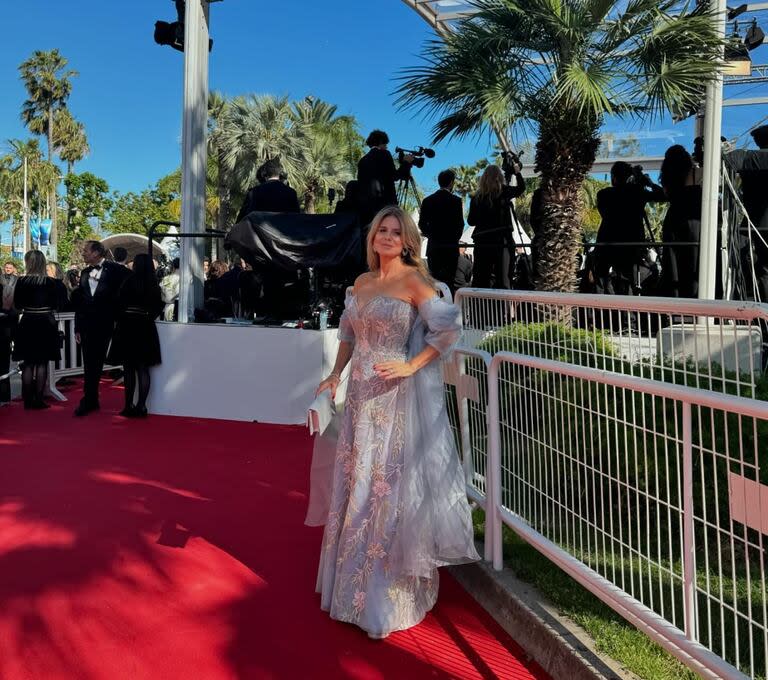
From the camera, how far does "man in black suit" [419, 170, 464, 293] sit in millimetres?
8664

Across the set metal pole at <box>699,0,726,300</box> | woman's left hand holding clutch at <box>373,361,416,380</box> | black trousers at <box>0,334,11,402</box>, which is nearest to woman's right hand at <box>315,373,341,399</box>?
woman's left hand holding clutch at <box>373,361,416,380</box>

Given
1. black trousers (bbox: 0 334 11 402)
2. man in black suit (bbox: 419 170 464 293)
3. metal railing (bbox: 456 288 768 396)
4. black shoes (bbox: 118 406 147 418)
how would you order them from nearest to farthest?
metal railing (bbox: 456 288 768 396)
black shoes (bbox: 118 406 147 418)
man in black suit (bbox: 419 170 464 293)
black trousers (bbox: 0 334 11 402)

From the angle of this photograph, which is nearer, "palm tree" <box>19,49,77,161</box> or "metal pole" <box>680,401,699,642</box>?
"metal pole" <box>680,401,699,642</box>

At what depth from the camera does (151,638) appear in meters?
2.94

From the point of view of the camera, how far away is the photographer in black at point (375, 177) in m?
7.91

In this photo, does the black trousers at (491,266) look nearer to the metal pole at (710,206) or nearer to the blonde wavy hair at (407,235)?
the metal pole at (710,206)

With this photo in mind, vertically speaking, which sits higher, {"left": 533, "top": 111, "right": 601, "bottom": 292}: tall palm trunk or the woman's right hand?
{"left": 533, "top": 111, "right": 601, "bottom": 292}: tall palm trunk

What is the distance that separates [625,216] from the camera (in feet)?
25.8

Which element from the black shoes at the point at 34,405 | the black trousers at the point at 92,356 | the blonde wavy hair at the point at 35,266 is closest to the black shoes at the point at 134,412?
the black trousers at the point at 92,356

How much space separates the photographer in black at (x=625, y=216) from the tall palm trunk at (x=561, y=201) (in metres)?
0.30

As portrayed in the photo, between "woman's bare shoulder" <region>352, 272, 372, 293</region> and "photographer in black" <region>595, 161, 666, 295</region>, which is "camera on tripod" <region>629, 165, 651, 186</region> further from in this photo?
"woman's bare shoulder" <region>352, 272, 372, 293</region>

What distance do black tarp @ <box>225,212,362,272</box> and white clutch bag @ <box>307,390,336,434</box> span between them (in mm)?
4612

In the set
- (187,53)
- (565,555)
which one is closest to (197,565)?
(565,555)

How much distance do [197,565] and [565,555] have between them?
1956 mm
